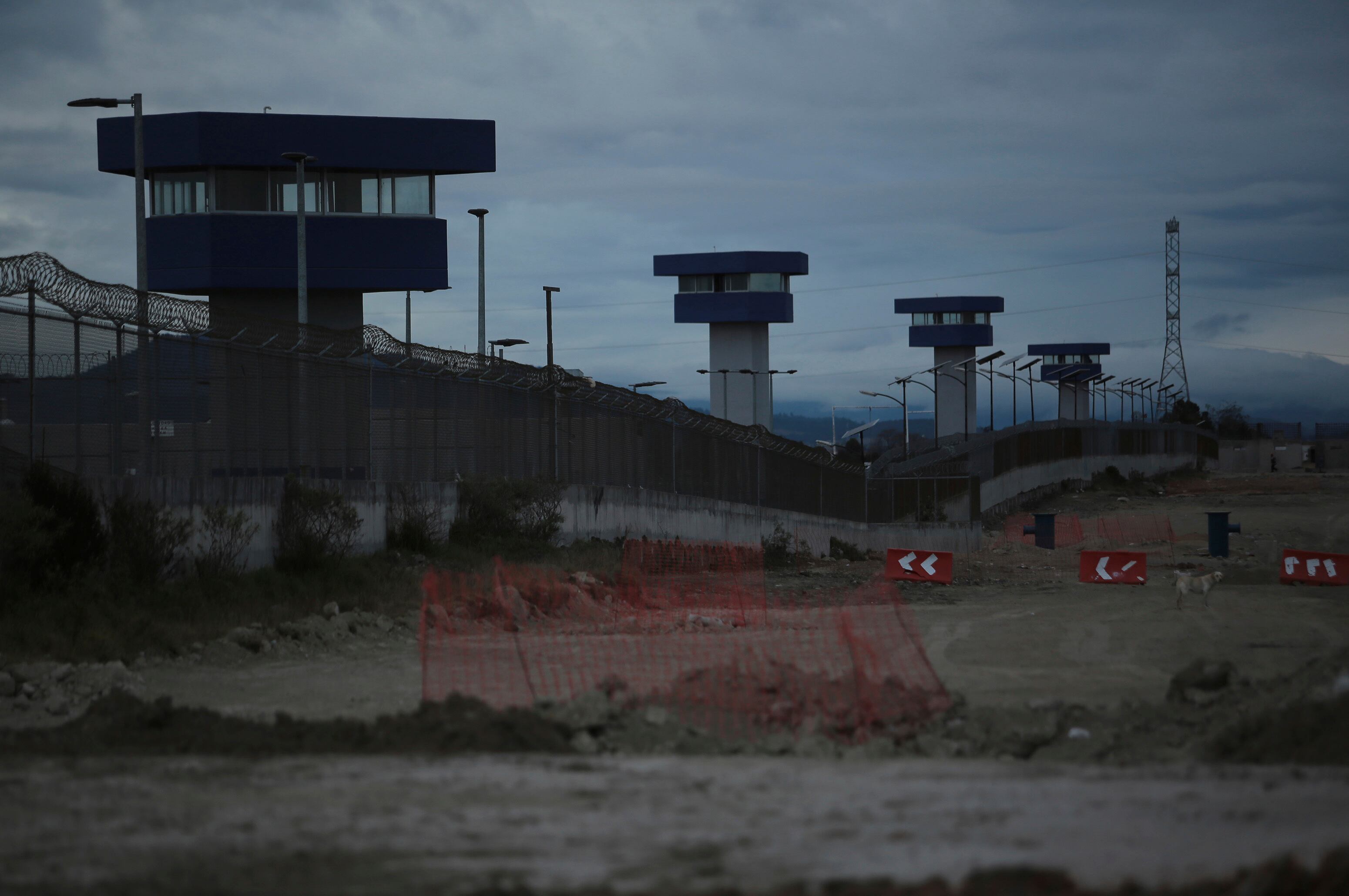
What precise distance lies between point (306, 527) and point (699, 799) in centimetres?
1293

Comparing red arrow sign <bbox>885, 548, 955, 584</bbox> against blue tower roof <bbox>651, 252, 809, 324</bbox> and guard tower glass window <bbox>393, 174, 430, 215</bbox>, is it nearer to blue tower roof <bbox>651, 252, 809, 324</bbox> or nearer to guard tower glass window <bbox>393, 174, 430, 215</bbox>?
guard tower glass window <bbox>393, 174, 430, 215</bbox>

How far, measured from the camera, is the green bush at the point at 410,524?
928 inches

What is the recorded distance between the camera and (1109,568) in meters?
30.8

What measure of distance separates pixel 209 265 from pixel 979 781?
41890 mm

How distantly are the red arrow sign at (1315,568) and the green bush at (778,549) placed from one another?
12887 millimetres

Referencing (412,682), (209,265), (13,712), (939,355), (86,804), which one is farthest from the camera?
(939,355)

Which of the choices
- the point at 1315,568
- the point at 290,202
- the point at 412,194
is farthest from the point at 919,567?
the point at 290,202

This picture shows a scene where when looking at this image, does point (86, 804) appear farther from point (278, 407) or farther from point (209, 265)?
point (209, 265)

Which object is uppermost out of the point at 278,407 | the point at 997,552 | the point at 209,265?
the point at 209,265

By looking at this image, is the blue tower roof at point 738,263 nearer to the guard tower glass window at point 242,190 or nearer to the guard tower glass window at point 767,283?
the guard tower glass window at point 767,283

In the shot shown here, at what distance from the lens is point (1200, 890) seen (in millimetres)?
6059

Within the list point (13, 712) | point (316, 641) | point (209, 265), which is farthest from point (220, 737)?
point (209, 265)

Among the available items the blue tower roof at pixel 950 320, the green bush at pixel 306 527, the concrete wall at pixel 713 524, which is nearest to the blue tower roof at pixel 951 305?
the blue tower roof at pixel 950 320

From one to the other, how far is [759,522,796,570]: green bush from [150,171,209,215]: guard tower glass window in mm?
21522
